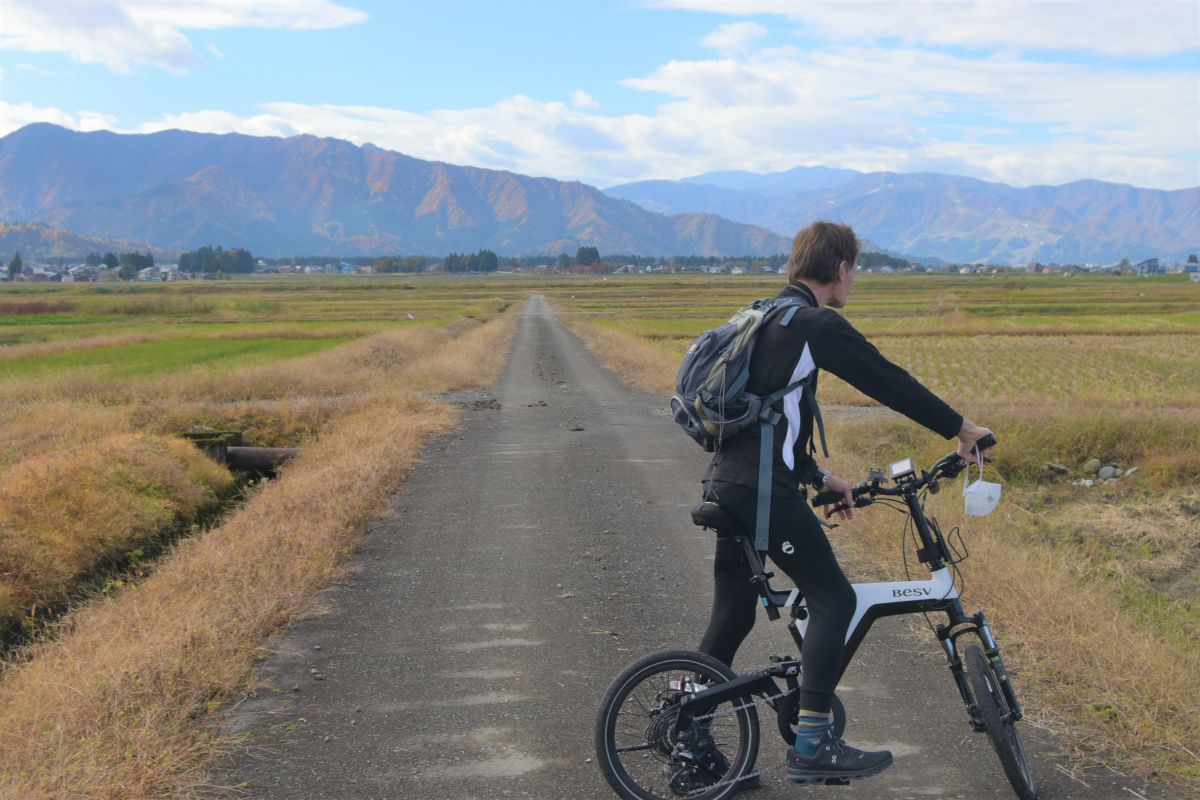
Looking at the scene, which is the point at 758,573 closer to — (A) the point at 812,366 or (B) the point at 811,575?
(B) the point at 811,575

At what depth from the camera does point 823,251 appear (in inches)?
133

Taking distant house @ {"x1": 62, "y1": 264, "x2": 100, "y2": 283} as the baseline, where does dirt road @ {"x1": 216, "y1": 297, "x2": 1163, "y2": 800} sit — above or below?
below

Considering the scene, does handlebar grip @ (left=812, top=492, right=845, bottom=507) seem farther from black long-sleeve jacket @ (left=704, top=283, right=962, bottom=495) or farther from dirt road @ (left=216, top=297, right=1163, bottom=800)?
dirt road @ (left=216, top=297, right=1163, bottom=800)

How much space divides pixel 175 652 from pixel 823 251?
372 centimetres

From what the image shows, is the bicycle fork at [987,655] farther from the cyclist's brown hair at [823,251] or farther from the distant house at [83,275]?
the distant house at [83,275]

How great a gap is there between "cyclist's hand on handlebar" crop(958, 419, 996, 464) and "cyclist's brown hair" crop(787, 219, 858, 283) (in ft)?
2.30

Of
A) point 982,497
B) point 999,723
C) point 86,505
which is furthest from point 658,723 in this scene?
point 86,505

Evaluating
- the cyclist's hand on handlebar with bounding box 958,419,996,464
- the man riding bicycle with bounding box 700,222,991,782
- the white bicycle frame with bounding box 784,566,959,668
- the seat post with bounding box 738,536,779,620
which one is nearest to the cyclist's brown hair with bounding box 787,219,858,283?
the man riding bicycle with bounding box 700,222,991,782

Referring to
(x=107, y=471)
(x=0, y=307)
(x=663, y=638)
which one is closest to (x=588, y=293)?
(x=0, y=307)

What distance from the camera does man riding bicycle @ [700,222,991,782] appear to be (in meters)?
3.24

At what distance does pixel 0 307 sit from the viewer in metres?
57.3

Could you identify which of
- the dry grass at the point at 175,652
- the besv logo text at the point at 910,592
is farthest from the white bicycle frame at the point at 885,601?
the dry grass at the point at 175,652

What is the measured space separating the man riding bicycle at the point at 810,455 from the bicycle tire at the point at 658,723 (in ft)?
0.78

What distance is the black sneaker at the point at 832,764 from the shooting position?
3424mm
